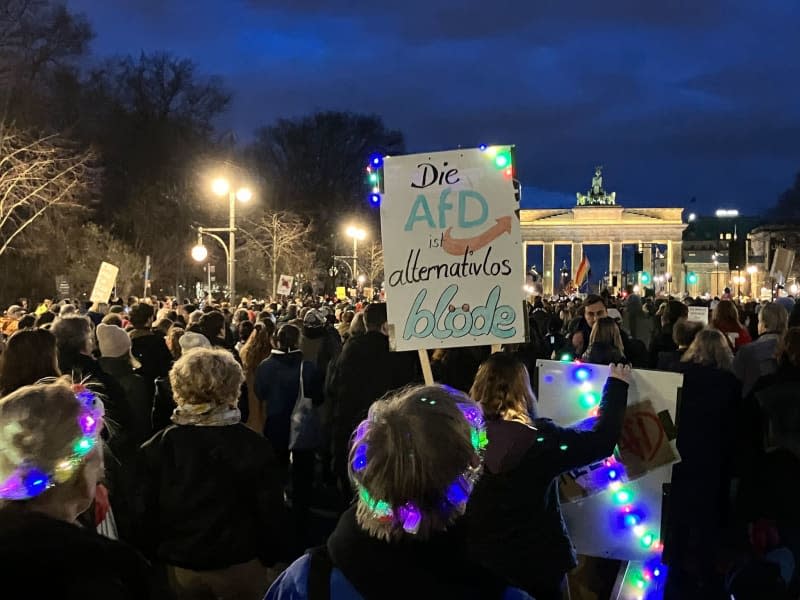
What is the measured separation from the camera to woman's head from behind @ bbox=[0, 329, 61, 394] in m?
4.43

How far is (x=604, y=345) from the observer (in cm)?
702

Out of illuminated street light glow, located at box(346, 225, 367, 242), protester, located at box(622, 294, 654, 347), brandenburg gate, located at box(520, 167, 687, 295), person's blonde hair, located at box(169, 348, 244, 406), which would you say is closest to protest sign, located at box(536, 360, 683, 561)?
person's blonde hair, located at box(169, 348, 244, 406)

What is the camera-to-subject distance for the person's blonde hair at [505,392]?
3.69 metres

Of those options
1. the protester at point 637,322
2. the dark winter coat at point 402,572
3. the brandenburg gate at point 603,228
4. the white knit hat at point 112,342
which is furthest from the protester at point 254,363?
the brandenburg gate at point 603,228

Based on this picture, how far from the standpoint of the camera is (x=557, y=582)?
3604 millimetres

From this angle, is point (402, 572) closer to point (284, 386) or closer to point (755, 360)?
point (284, 386)

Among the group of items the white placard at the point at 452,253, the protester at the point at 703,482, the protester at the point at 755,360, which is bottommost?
the protester at the point at 703,482

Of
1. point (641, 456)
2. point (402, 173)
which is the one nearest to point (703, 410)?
point (641, 456)

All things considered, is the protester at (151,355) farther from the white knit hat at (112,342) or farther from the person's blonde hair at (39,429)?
the person's blonde hair at (39,429)

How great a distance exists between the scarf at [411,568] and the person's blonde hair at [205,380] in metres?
1.84

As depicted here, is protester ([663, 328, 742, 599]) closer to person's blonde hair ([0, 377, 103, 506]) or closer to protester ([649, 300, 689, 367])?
person's blonde hair ([0, 377, 103, 506])

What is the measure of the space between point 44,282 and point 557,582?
112ft

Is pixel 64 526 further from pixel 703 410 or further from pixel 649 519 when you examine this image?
pixel 703 410

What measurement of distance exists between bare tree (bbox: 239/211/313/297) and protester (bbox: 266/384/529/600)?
129ft
